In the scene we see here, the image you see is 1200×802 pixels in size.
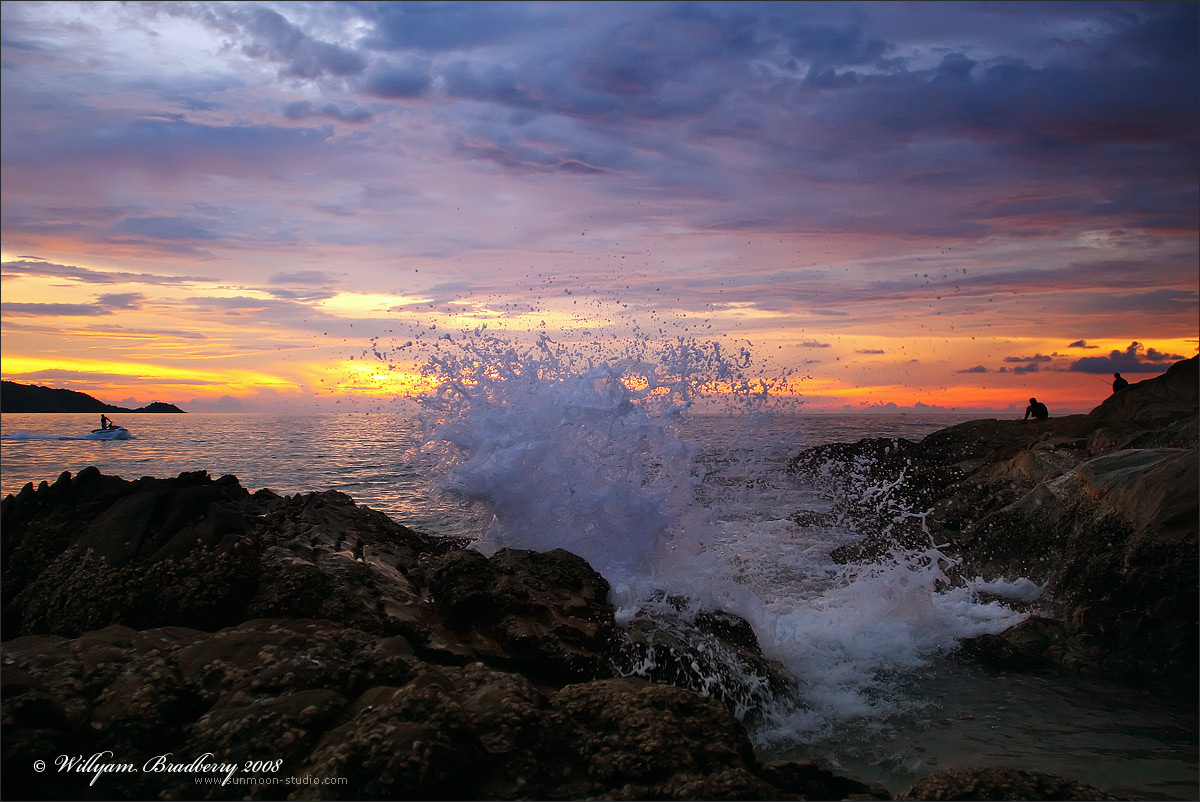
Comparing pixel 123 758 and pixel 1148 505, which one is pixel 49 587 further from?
pixel 1148 505

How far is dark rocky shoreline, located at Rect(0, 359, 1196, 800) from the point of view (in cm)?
330

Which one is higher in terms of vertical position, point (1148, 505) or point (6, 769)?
point (1148, 505)

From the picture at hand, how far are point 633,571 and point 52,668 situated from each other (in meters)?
5.15

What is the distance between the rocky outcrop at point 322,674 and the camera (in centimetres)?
323

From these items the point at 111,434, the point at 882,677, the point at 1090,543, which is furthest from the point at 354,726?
the point at 111,434

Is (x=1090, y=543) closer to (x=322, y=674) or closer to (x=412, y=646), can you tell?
(x=412, y=646)

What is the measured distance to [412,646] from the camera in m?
4.89

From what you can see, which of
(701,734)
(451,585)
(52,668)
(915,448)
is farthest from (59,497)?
(915,448)

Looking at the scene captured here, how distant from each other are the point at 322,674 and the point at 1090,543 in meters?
7.60

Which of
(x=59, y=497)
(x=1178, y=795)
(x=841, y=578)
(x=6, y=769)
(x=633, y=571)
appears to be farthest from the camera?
(x=841, y=578)

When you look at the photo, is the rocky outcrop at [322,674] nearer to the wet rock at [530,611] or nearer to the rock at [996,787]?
the wet rock at [530,611]

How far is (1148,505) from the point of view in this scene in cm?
694

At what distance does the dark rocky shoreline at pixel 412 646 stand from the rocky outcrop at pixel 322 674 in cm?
1

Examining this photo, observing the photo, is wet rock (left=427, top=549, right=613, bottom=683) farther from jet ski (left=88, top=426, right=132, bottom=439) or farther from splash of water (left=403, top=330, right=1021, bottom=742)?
jet ski (left=88, top=426, right=132, bottom=439)
